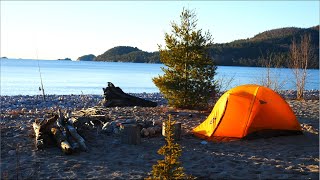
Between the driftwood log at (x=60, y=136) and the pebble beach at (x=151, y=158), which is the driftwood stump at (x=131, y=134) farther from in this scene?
the driftwood log at (x=60, y=136)

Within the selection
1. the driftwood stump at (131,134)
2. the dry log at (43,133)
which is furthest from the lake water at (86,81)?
the driftwood stump at (131,134)

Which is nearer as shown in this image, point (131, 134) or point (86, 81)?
point (131, 134)

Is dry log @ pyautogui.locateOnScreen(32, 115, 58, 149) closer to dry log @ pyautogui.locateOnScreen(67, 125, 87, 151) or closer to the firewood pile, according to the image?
the firewood pile

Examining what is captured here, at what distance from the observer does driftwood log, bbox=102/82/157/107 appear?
1816 cm

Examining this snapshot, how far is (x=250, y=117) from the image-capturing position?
35.7 ft

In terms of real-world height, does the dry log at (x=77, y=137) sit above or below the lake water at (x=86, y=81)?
above

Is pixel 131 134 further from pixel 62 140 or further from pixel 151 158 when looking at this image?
pixel 62 140

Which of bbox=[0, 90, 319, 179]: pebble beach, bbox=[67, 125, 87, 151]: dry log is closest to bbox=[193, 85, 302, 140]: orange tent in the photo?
bbox=[0, 90, 319, 179]: pebble beach

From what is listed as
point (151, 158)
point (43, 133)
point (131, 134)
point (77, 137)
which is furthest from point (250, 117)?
point (43, 133)

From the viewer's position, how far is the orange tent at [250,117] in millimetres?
10930

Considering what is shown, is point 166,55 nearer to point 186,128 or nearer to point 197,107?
point 197,107

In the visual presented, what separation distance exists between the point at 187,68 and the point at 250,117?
592 centimetres

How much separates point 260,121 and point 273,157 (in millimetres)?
Result: 2120

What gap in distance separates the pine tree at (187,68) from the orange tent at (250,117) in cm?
474
